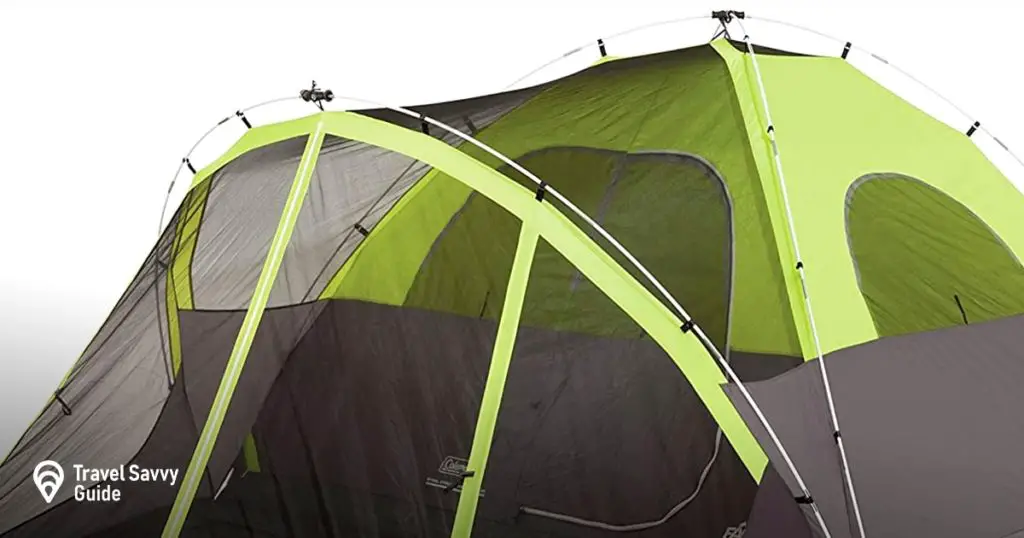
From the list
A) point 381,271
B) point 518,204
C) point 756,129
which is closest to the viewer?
point 518,204

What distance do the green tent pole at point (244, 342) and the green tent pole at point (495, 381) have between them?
2.42 feet

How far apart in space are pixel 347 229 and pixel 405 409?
640mm

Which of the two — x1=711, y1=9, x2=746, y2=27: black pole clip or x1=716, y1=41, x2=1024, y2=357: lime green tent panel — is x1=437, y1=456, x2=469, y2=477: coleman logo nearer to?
x1=716, y1=41, x2=1024, y2=357: lime green tent panel

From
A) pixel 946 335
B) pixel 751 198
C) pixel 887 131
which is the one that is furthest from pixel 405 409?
pixel 887 131

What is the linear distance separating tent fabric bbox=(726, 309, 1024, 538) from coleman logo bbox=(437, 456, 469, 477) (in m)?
0.76

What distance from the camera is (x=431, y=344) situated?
124 inches

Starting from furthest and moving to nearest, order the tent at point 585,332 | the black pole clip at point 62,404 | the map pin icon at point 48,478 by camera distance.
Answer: the black pole clip at point 62,404, the map pin icon at point 48,478, the tent at point 585,332

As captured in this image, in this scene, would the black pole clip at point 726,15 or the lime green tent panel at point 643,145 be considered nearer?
the lime green tent panel at point 643,145

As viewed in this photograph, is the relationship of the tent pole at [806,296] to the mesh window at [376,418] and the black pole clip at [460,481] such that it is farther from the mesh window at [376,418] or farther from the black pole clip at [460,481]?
the black pole clip at [460,481]

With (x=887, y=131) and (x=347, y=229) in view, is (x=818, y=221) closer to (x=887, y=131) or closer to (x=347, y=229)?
(x=887, y=131)

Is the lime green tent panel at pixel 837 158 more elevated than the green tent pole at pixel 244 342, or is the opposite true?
the lime green tent panel at pixel 837 158

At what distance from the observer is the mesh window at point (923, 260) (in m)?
3.14

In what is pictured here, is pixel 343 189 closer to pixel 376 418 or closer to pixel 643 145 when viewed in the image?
pixel 376 418

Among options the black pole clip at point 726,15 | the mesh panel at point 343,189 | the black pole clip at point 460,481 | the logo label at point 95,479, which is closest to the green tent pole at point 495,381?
the black pole clip at point 460,481
